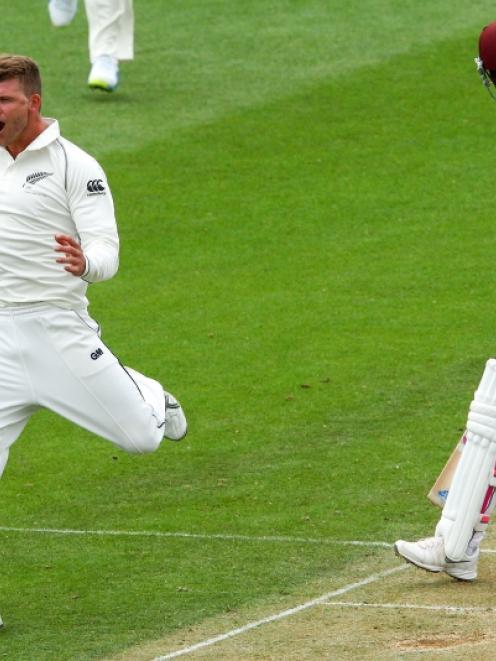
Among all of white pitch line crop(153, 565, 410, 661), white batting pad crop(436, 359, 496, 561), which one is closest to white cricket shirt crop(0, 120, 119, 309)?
white pitch line crop(153, 565, 410, 661)

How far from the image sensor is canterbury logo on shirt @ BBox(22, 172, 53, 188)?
285 inches

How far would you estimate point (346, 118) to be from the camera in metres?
17.0

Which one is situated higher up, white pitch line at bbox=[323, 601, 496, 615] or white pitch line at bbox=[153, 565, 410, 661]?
white pitch line at bbox=[323, 601, 496, 615]

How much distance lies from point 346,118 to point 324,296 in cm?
465

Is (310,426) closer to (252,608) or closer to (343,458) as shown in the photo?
(343,458)

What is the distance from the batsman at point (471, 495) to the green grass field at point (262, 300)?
53cm

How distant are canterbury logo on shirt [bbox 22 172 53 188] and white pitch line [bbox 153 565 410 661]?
2.02 meters

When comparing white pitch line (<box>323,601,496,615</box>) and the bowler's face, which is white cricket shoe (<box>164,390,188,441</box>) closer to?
white pitch line (<box>323,601,496,615</box>)

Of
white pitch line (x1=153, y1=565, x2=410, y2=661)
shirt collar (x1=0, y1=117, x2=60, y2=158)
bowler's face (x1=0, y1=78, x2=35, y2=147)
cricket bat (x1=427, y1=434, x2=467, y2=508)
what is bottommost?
white pitch line (x1=153, y1=565, x2=410, y2=661)

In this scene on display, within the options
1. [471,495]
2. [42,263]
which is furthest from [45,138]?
[471,495]

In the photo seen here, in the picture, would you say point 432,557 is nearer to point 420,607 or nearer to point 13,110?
point 420,607

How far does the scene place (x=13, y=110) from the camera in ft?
23.8

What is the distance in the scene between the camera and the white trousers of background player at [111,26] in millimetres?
17125

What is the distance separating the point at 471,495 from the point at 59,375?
1809mm
